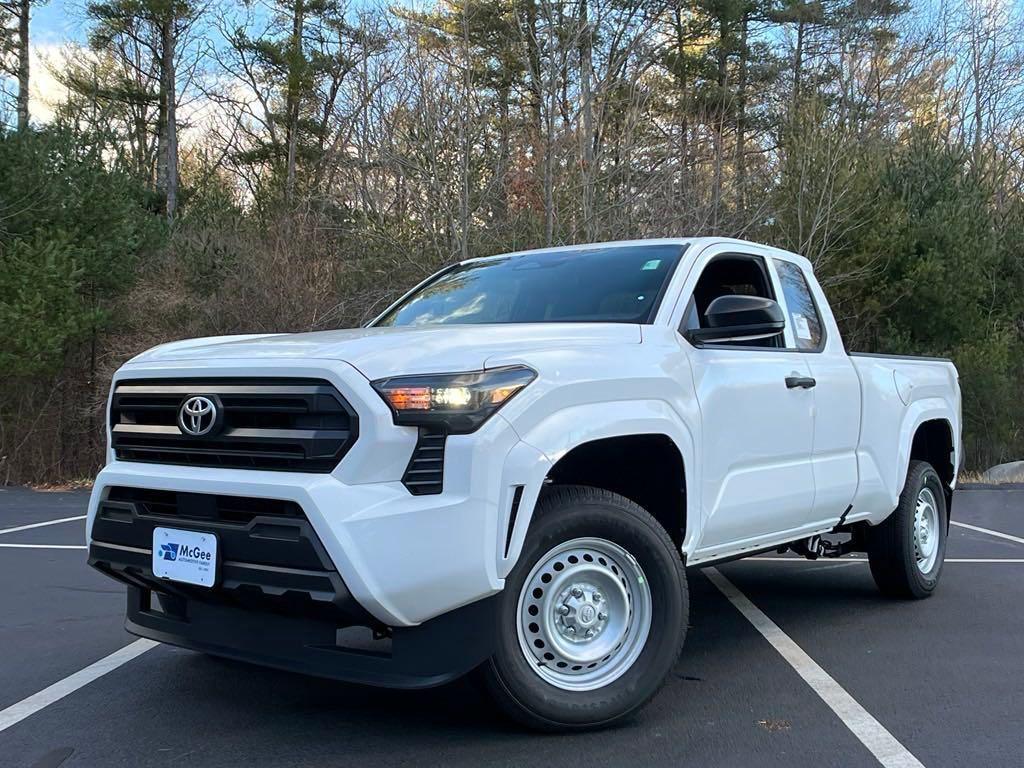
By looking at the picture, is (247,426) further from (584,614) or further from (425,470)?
(584,614)

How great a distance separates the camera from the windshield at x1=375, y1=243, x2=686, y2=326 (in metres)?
4.56

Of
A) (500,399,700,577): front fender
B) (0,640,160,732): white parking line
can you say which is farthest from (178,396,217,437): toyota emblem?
(0,640,160,732): white parking line

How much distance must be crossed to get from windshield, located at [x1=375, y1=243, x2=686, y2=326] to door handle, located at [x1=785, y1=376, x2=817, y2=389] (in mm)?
850

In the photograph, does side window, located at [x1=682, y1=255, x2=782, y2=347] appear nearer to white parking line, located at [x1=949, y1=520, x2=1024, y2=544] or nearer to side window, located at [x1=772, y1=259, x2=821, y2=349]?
side window, located at [x1=772, y1=259, x2=821, y2=349]

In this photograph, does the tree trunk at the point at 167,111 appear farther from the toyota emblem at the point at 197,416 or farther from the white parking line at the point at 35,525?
the toyota emblem at the point at 197,416

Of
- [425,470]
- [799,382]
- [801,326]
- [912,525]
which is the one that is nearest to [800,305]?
[801,326]

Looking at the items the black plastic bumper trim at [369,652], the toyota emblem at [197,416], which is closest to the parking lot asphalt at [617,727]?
the black plastic bumper trim at [369,652]

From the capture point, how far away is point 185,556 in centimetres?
350

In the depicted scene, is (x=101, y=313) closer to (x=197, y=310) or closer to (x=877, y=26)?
(x=197, y=310)

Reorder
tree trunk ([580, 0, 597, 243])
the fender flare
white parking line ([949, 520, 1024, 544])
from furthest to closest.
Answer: tree trunk ([580, 0, 597, 243]) < white parking line ([949, 520, 1024, 544]) < the fender flare

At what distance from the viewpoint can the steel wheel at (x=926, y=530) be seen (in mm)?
6355

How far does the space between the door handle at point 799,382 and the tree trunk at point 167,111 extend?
24.6 metres

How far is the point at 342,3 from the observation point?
26875mm

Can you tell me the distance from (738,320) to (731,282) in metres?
0.89
